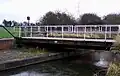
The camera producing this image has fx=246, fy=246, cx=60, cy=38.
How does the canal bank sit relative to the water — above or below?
above

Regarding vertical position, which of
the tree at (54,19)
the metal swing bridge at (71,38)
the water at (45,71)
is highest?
the tree at (54,19)

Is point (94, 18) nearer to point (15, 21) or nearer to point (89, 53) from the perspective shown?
point (15, 21)

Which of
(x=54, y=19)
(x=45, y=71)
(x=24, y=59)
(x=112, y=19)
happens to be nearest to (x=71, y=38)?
(x=24, y=59)

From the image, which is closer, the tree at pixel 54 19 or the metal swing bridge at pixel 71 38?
the metal swing bridge at pixel 71 38

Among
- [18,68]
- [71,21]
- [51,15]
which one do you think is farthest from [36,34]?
[71,21]

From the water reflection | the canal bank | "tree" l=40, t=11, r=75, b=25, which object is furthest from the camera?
"tree" l=40, t=11, r=75, b=25

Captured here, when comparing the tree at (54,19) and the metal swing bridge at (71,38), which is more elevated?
the tree at (54,19)

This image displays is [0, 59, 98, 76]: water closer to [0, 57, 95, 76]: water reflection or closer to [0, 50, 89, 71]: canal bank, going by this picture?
[0, 57, 95, 76]: water reflection

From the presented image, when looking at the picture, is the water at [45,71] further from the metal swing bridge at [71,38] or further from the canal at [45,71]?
the metal swing bridge at [71,38]

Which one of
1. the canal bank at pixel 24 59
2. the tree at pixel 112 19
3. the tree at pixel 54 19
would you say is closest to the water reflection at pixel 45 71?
the canal bank at pixel 24 59

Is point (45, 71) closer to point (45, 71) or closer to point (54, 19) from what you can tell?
point (45, 71)

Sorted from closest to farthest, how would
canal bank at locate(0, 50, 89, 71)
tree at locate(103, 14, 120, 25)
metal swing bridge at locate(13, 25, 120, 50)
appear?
canal bank at locate(0, 50, 89, 71) → metal swing bridge at locate(13, 25, 120, 50) → tree at locate(103, 14, 120, 25)

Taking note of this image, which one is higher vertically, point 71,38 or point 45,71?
point 71,38

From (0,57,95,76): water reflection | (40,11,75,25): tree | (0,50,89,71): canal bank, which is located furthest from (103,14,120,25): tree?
(0,57,95,76): water reflection
